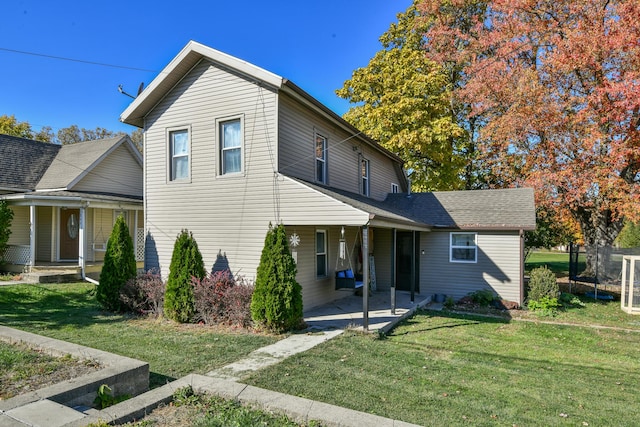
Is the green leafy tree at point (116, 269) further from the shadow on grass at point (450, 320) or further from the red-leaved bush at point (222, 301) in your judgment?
the shadow on grass at point (450, 320)

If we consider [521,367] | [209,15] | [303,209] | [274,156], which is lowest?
[521,367]

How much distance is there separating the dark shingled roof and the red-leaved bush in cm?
1283

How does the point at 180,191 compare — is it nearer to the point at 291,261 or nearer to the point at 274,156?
the point at 274,156

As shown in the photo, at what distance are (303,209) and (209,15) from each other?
8.65 meters

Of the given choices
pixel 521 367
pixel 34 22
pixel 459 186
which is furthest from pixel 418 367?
pixel 459 186

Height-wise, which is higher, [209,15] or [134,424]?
[209,15]

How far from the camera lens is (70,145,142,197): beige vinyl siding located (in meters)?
16.7

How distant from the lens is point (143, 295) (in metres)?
9.20

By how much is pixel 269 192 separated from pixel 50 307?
6.60m

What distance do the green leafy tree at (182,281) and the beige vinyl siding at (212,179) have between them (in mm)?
964

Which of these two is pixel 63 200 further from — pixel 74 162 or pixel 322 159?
pixel 322 159

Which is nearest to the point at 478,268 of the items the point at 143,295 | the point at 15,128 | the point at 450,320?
the point at 450,320

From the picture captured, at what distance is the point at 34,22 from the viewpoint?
10.8 metres

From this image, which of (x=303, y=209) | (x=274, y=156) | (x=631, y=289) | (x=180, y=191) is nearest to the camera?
(x=303, y=209)
